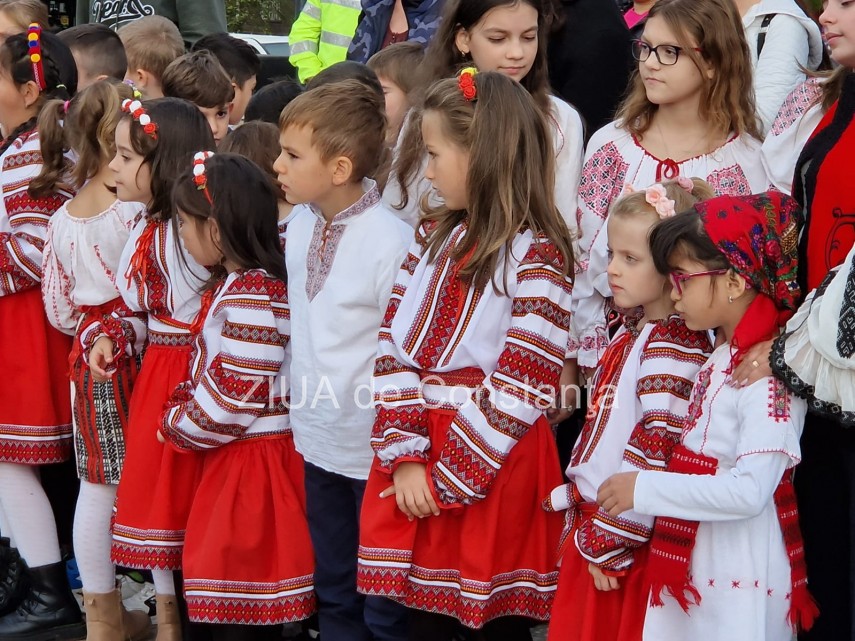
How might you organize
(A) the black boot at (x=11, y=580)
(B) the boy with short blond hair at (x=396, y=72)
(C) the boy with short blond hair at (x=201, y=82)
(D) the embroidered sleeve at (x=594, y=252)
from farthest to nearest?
1. (C) the boy with short blond hair at (x=201, y=82)
2. (A) the black boot at (x=11, y=580)
3. (B) the boy with short blond hair at (x=396, y=72)
4. (D) the embroidered sleeve at (x=594, y=252)

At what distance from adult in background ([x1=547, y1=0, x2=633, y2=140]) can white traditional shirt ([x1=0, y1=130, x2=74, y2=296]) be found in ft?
6.32

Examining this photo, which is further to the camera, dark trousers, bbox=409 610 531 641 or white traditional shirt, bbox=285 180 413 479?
white traditional shirt, bbox=285 180 413 479

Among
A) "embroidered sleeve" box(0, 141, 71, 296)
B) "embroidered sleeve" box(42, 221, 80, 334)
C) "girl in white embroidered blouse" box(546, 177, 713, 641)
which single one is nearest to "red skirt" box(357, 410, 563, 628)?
"girl in white embroidered blouse" box(546, 177, 713, 641)

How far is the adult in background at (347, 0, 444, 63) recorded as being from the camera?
5.10m

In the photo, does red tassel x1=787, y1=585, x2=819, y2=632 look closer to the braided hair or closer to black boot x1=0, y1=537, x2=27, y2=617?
black boot x1=0, y1=537, x2=27, y2=617

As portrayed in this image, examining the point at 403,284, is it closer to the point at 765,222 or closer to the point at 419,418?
the point at 419,418

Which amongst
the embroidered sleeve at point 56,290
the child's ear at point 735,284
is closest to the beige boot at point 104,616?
the embroidered sleeve at point 56,290

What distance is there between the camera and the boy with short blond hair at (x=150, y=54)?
17.9 ft

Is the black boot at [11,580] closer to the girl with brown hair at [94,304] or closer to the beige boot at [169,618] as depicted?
the girl with brown hair at [94,304]

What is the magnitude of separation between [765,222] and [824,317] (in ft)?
0.95

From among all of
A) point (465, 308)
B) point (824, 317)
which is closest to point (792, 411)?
point (824, 317)

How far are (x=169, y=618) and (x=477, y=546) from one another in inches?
57.4

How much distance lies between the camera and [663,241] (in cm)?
279

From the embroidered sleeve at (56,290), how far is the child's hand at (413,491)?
1700 mm
